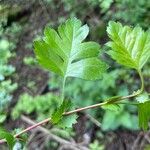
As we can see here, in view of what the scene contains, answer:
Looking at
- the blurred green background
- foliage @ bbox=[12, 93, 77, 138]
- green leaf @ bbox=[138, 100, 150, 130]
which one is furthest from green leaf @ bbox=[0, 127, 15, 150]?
foliage @ bbox=[12, 93, 77, 138]

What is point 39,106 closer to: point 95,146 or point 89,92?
point 89,92

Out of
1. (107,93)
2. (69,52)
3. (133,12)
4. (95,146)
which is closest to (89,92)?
(107,93)

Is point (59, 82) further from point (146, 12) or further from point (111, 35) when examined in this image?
point (111, 35)

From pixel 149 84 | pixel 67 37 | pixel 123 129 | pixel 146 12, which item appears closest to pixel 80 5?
pixel 146 12

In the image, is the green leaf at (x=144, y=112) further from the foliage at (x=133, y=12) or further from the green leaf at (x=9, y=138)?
the foliage at (x=133, y=12)

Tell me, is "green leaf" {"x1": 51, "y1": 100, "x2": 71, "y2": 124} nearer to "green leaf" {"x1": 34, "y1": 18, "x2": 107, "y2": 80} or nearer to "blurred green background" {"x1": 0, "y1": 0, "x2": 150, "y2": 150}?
"green leaf" {"x1": 34, "y1": 18, "x2": 107, "y2": 80}

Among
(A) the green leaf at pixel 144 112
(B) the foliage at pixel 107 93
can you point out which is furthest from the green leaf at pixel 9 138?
(B) the foliage at pixel 107 93
